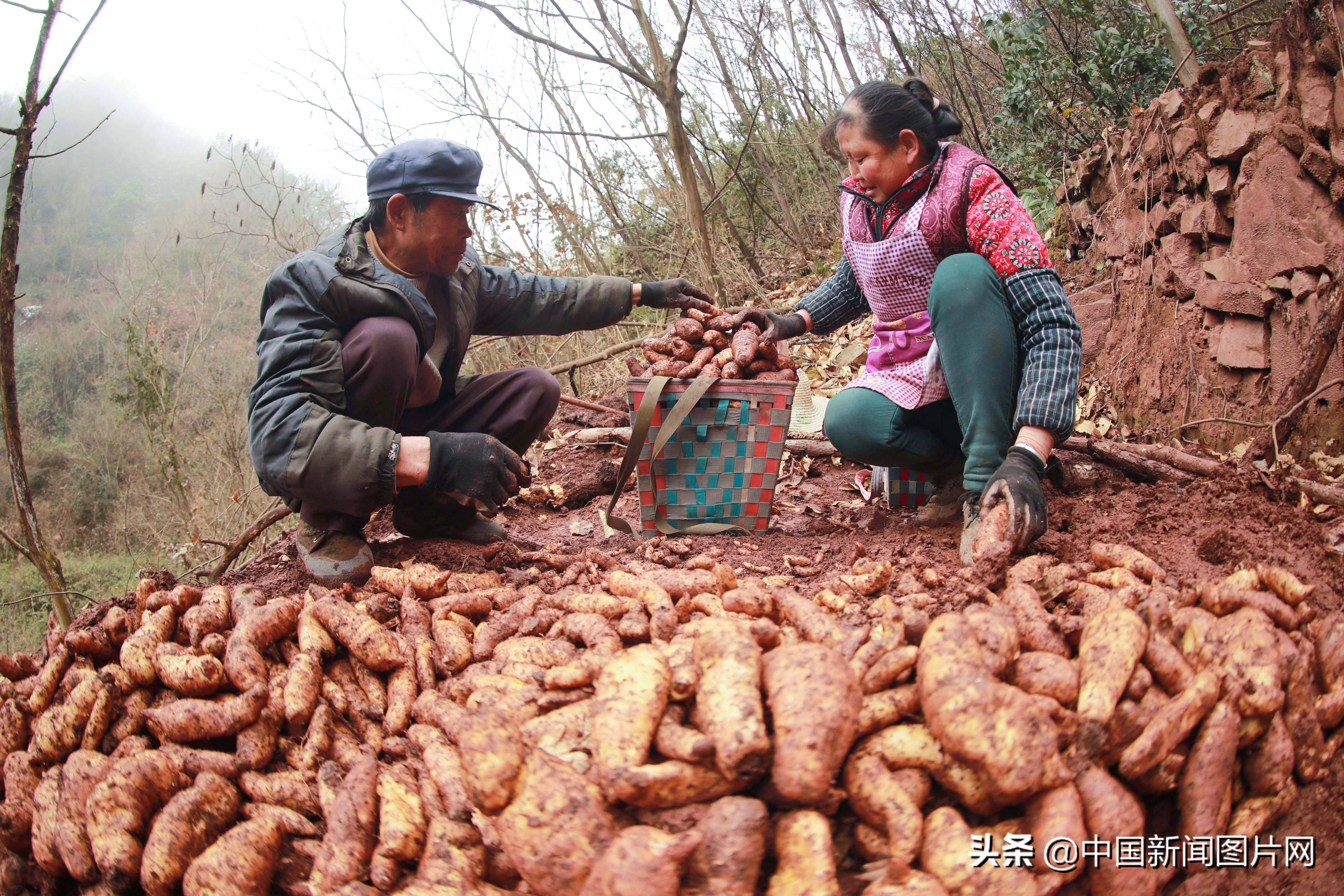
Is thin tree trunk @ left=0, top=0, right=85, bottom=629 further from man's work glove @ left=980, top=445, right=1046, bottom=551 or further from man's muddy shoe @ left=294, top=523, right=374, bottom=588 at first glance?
man's work glove @ left=980, top=445, right=1046, bottom=551

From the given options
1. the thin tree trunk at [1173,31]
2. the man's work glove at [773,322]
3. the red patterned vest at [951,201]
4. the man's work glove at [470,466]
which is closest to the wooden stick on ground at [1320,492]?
the red patterned vest at [951,201]

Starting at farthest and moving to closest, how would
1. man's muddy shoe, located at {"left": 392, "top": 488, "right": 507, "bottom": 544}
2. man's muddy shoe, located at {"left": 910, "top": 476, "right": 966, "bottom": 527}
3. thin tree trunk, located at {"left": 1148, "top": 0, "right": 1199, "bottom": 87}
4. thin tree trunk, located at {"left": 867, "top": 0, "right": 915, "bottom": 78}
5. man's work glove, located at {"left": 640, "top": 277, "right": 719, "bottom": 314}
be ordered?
1. thin tree trunk, located at {"left": 867, "top": 0, "right": 915, "bottom": 78}
2. thin tree trunk, located at {"left": 1148, "top": 0, "right": 1199, "bottom": 87}
3. man's work glove, located at {"left": 640, "top": 277, "right": 719, "bottom": 314}
4. man's muddy shoe, located at {"left": 392, "top": 488, "right": 507, "bottom": 544}
5. man's muddy shoe, located at {"left": 910, "top": 476, "right": 966, "bottom": 527}

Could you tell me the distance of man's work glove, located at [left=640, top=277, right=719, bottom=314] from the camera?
275cm

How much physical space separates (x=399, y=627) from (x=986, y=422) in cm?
153

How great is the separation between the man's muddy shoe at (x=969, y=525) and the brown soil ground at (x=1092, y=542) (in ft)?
0.11

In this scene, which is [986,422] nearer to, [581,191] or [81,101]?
[581,191]

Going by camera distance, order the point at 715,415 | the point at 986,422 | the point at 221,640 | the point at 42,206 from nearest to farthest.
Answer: the point at 221,640, the point at 986,422, the point at 715,415, the point at 42,206

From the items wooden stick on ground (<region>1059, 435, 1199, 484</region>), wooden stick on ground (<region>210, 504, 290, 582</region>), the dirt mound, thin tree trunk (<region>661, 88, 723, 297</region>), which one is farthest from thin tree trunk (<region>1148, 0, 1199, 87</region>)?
Answer: wooden stick on ground (<region>210, 504, 290, 582</region>)

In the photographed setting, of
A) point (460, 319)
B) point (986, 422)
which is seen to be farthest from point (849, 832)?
point (460, 319)

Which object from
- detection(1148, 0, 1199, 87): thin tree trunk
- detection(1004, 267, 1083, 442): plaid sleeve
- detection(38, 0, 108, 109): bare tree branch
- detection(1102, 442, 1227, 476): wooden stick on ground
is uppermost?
detection(38, 0, 108, 109): bare tree branch

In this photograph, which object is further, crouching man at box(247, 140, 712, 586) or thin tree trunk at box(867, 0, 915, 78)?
thin tree trunk at box(867, 0, 915, 78)

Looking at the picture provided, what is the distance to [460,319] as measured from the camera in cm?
264

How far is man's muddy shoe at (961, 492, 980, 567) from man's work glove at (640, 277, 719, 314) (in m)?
1.12

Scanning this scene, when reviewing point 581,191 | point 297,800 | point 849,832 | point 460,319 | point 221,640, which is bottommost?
point 849,832
